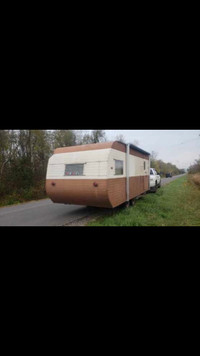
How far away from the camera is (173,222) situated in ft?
14.5

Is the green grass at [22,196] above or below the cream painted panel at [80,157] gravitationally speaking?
below

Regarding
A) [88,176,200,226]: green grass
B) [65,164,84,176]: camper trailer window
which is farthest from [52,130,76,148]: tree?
[88,176,200,226]: green grass

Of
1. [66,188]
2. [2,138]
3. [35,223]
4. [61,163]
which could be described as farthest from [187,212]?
[2,138]

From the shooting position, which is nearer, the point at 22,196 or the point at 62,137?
the point at 22,196

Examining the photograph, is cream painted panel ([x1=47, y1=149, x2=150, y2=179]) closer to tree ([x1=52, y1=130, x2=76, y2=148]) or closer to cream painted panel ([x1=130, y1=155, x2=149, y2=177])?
cream painted panel ([x1=130, y1=155, x2=149, y2=177])

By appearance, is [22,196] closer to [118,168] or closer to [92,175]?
[92,175]

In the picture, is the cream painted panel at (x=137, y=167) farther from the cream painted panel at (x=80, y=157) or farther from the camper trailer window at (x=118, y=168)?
the cream painted panel at (x=80, y=157)

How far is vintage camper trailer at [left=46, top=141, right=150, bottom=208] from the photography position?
4.04 meters

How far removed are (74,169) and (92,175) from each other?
612 mm

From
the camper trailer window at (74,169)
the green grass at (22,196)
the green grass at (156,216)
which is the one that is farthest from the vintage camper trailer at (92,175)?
the green grass at (22,196)

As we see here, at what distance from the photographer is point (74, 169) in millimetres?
4395

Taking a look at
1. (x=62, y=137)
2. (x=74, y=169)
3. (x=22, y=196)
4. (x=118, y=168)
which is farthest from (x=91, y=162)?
(x=62, y=137)

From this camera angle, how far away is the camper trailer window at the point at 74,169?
169 inches

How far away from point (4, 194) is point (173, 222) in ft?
26.5
